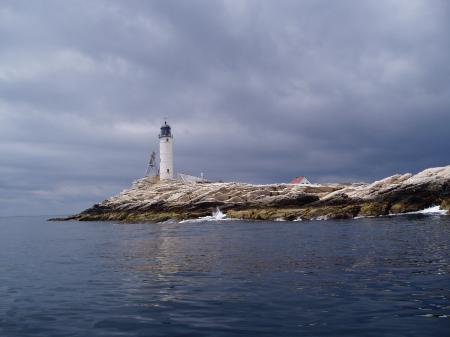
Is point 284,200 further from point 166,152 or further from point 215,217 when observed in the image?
point 166,152

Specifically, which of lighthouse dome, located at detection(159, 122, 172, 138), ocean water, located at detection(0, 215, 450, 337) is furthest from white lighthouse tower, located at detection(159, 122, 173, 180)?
ocean water, located at detection(0, 215, 450, 337)

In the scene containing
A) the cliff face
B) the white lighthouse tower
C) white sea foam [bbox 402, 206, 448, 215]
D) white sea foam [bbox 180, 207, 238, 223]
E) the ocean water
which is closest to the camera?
the ocean water

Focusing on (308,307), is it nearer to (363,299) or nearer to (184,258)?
(363,299)

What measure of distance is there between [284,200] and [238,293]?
226 feet

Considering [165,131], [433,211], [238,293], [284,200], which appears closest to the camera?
[238,293]

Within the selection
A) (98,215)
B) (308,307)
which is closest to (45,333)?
(308,307)

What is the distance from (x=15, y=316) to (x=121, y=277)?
716 cm

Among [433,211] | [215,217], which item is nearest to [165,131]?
[215,217]

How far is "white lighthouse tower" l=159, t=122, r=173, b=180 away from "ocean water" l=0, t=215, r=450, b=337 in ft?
340

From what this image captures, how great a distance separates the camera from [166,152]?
134625 mm

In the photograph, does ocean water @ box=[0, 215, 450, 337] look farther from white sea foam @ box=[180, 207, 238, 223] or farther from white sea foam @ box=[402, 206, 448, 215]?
white sea foam @ box=[180, 207, 238, 223]

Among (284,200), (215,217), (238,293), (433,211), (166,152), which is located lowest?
(238,293)

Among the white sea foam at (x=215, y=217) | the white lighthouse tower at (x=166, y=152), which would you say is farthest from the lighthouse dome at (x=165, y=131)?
the white sea foam at (x=215, y=217)

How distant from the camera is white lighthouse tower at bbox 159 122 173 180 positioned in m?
134
